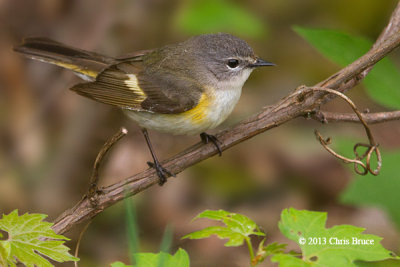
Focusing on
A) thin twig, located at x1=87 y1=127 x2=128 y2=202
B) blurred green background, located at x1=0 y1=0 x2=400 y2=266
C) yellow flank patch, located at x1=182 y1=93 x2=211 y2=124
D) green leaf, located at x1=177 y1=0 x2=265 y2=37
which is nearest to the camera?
thin twig, located at x1=87 y1=127 x2=128 y2=202

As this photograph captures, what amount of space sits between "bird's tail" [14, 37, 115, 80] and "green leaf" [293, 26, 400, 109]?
143 centimetres

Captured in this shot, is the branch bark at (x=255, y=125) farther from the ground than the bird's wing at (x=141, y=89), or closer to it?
closer to it

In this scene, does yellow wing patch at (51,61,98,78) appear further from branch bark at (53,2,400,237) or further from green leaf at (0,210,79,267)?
green leaf at (0,210,79,267)

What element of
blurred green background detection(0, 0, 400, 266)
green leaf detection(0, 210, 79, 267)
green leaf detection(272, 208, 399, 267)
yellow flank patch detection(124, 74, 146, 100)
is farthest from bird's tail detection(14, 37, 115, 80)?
green leaf detection(272, 208, 399, 267)

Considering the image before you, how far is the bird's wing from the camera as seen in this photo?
11.0 ft

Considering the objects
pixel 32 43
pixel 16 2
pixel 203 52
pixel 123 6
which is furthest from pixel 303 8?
pixel 32 43

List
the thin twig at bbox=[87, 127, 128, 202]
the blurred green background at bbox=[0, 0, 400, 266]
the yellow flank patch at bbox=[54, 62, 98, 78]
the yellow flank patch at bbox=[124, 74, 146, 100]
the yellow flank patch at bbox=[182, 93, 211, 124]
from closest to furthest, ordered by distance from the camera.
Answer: the thin twig at bbox=[87, 127, 128, 202] → the yellow flank patch at bbox=[182, 93, 211, 124] → the yellow flank patch at bbox=[124, 74, 146, 100] → the yellow flank patch at bbox=[54, 62, 98, 78] → the blurred green background at bbox=[0, 0, 400, 266]

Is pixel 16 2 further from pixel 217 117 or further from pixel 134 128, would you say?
pixel 217 117

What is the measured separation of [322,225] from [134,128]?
3.44m

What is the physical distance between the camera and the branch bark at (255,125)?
2.41m

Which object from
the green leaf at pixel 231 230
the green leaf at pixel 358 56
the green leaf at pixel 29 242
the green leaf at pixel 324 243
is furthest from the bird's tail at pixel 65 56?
the green leaf at pixel 324 243

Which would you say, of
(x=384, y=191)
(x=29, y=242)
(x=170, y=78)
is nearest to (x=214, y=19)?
(x=170, y=78)

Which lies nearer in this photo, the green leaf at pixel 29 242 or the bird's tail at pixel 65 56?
the green leaf at pixel 29 242
